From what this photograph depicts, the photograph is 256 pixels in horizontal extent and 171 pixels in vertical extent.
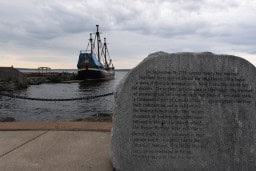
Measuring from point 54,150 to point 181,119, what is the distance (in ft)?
7.05

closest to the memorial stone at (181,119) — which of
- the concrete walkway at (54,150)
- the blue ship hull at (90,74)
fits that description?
the concrete walkway at (54,150)

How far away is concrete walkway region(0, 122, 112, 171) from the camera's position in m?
5.80

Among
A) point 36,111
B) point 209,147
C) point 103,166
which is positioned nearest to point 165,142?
point 209,147

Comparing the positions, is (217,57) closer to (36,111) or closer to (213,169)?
(213,169)

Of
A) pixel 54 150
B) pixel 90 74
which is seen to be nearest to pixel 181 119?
pixel 54 150

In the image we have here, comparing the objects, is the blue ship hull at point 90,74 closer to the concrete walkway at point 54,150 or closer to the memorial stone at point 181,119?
the concrete walkway at point 54,150

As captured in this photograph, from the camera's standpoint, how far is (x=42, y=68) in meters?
100

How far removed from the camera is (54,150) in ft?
21.6

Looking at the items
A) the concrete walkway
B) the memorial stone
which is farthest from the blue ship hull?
the memorial stone

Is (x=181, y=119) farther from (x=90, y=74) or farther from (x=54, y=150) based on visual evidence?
(x=90, y=74)

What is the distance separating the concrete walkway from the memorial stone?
63cm

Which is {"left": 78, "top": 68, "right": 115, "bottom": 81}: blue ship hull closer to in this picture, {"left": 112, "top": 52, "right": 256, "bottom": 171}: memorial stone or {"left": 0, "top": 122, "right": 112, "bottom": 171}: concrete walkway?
{"left": 0, "top": 122, "right": 112, "bottom": 171}: concrete walkway

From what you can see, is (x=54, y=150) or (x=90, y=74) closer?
(x=54, y=150)

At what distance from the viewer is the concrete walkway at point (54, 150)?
580cm
